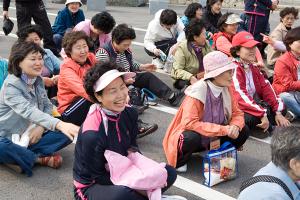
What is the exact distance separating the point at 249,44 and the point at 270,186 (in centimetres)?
267

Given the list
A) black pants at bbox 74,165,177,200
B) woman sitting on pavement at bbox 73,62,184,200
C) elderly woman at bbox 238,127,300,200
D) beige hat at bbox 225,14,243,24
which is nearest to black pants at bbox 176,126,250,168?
woman sitting on pavement at bbox 73,62,184,200

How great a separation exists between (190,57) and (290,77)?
126cm

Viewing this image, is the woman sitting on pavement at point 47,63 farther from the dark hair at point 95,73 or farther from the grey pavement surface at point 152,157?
the dark hair at point 95,73

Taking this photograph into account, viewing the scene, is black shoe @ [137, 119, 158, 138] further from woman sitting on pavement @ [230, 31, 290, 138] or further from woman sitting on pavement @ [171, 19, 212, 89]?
woman sitting on pavement @ [171, 19, 212, 89]

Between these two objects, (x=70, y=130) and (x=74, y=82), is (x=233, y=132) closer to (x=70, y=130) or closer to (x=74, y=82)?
(x=70, y=130)

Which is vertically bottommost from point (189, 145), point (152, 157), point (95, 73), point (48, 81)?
point (152, 157)

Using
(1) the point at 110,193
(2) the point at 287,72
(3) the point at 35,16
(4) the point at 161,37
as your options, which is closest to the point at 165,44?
(4) the point at 161,37

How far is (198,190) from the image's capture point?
3.66 m

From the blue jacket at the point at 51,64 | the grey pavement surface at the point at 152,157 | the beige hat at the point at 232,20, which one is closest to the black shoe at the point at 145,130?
the grey pavement surface at the point at 152,157

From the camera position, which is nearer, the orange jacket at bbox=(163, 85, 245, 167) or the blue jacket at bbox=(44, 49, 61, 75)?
the orange jacket at bbox=(163, 85, 245, 167)

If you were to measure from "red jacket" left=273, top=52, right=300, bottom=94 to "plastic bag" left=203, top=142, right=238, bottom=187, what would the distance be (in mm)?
1755

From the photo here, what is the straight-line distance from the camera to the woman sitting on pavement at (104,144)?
2.92 metres

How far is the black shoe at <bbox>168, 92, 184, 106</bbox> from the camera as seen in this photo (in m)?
5.73

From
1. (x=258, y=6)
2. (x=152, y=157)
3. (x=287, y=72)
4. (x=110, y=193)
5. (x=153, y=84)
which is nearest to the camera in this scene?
(x=110, y=193)
